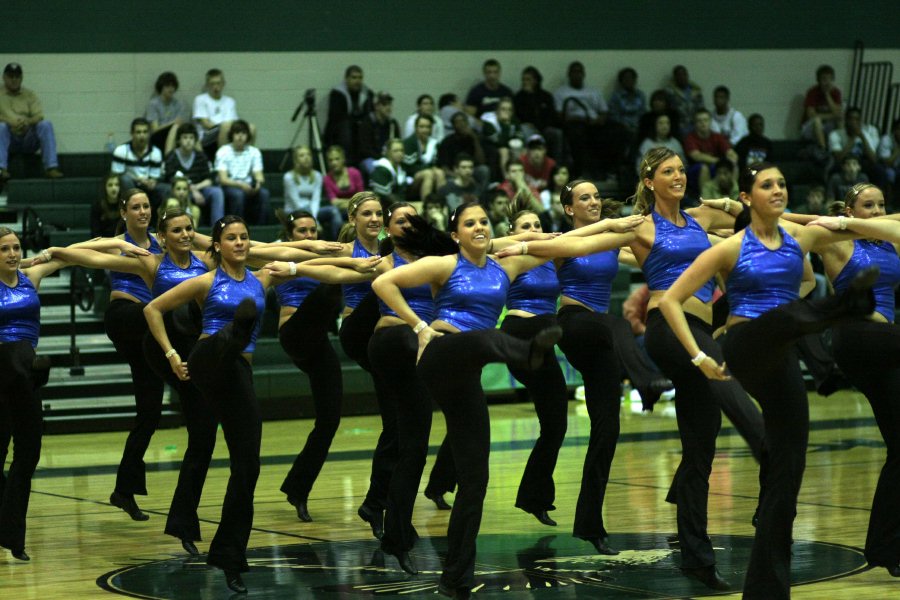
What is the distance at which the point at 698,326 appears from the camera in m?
5.85

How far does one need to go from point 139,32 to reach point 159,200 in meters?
2.93

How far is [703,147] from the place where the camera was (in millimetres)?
15555

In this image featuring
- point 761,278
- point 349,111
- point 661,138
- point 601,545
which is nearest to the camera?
point 761,278

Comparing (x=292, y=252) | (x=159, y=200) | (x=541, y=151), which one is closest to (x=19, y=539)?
(x=292, y=252)

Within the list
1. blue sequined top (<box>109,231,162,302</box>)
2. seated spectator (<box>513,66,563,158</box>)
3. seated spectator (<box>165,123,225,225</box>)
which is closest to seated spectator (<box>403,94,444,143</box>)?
seated spectator (<box>513,66,563,158</box>)

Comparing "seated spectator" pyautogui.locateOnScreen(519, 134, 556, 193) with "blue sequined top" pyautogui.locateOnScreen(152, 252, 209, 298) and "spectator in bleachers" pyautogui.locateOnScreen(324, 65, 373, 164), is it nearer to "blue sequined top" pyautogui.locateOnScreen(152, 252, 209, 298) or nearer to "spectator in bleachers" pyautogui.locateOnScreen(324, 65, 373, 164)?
"spectator in bleachers" pyautogui.locateOnScreen(324, 65, 373, 164)

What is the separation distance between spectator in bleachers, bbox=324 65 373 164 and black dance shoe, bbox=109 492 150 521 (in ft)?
23.5

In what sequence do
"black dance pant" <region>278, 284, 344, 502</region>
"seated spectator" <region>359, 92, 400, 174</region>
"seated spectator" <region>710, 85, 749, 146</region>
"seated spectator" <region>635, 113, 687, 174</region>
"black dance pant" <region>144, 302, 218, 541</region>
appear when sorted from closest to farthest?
1. "black dance pant" <region>144, 302, 218, 541</region>
2. "black dance pant" <region>278, 284, 344, 502</region>
3. "seated spectator" <region>359, 92, 400, 174</region>
4. "seated spectator" <region>635, 113, 687, 174</region>
5. "seated spectator" <region>710, 85, 749, 146</region>

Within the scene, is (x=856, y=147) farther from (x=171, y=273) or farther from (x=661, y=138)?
(x=171, y=273)

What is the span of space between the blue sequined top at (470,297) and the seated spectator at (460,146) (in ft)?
27.2

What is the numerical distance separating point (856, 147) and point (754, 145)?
1.37 m

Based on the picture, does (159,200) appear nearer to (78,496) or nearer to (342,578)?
(78,496)

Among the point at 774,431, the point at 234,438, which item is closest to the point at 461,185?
the point at 234,438

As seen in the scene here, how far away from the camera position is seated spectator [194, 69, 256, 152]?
45.4 feet
